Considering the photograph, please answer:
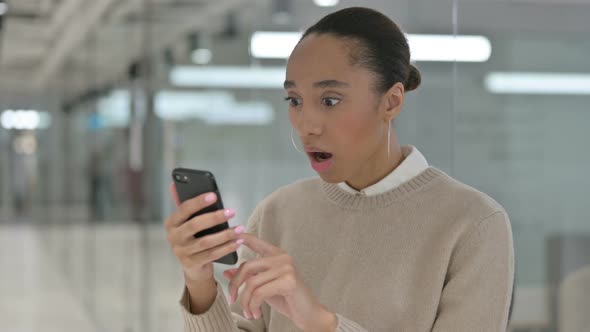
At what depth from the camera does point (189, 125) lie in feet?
16.0

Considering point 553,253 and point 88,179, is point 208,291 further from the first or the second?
point 88,179

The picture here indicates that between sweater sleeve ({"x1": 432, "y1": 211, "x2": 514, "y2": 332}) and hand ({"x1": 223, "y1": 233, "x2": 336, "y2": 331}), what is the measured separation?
22cm

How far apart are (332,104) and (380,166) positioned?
0.71 feet

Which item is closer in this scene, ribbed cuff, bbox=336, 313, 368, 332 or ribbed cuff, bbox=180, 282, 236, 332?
ribbed cuff, bbox=336, 313, 368, 332

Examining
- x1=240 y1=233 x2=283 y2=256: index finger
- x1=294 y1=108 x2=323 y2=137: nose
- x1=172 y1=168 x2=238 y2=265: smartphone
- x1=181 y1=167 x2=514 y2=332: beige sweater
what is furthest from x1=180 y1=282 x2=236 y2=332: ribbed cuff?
x1=294 y1=108 x2=323 y2=137: nose

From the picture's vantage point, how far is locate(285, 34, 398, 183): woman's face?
1.57m

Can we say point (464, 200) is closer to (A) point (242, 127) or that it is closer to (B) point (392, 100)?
(B) point (392, 100)

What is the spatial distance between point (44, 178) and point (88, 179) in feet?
35.4

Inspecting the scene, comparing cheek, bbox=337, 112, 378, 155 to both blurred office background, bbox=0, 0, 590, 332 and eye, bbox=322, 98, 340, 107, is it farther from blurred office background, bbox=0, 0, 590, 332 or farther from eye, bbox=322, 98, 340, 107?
blurred office background, bbox=0, 0, 590, 332

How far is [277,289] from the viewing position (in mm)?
1402

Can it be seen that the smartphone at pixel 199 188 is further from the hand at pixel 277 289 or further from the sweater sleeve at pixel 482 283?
the sweater sleeve at pixel 482 283

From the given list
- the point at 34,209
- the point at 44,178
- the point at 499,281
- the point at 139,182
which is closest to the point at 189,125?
the point at 139,182

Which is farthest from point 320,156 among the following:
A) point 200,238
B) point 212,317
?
point 212,317

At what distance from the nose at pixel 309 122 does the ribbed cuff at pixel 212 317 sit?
37 cm
